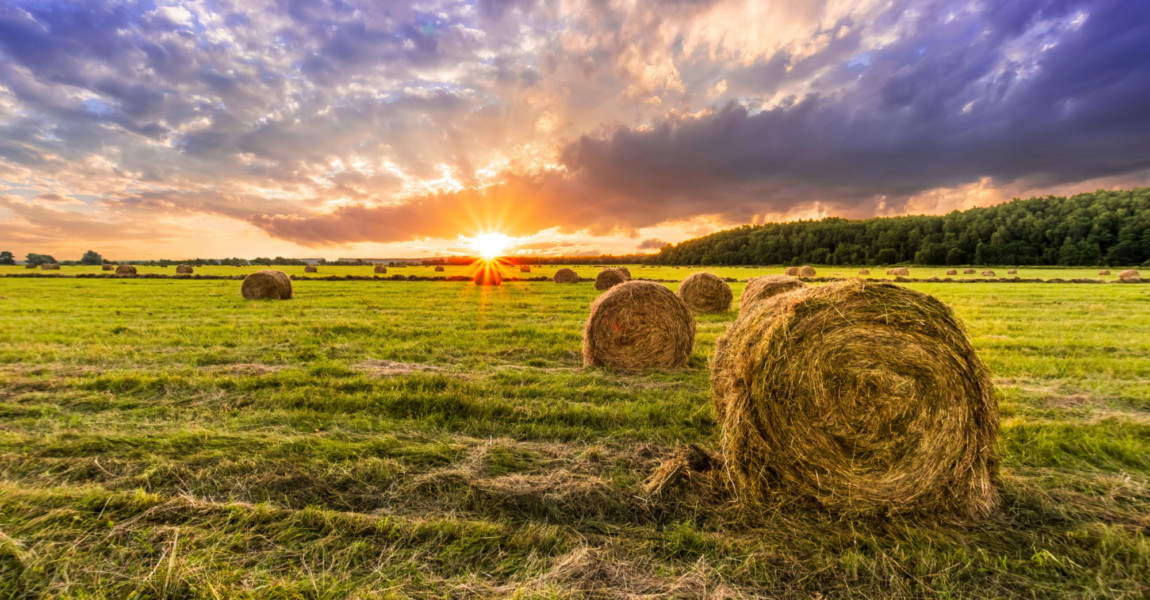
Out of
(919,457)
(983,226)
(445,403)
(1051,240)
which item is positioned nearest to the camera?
(919,457)

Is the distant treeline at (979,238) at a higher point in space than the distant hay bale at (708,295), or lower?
higher

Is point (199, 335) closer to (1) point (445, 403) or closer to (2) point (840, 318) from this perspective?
(1) point (445, 403)

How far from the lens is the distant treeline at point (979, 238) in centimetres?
8144

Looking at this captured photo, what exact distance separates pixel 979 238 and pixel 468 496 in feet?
424

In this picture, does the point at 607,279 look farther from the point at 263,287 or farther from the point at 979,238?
the point at 979,238

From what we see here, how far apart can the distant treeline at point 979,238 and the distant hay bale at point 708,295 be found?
99.2m

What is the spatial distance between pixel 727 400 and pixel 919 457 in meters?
1.71

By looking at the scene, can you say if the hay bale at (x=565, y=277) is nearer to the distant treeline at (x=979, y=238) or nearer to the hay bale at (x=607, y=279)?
the hay bale at (x=607, y=279)

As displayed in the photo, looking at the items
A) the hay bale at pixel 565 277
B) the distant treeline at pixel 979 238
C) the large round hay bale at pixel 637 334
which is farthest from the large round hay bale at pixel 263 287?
the distant treeline at pixel 979 238

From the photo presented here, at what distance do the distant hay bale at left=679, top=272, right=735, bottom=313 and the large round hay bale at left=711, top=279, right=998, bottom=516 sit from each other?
15.0 meters

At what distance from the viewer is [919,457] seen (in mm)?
4051

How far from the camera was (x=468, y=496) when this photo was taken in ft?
13.0

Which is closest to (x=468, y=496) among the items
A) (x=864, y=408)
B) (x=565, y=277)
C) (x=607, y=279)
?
(x=864, y=408)

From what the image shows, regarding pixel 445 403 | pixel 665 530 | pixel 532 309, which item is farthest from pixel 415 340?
pixel 665 530
